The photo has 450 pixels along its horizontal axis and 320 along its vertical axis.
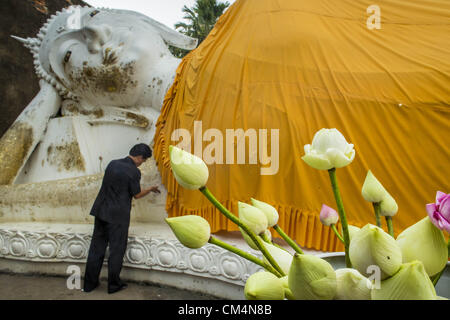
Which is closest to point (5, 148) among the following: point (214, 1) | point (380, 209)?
point (380, 209)

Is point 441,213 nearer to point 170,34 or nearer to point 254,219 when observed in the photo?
point 254,219

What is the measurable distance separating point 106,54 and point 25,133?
0.77m

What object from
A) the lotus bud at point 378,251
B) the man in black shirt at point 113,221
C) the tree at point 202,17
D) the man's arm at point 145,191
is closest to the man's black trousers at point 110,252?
the man in black shirt at point 113,221

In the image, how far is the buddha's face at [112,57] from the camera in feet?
6.81

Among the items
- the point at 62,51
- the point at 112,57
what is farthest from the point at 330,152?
the point at 62,51

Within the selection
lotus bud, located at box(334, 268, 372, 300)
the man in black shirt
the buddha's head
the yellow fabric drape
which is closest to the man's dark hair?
the man in black shirt

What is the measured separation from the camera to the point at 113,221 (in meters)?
1.56

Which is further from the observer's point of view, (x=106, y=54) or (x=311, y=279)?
(x=106, y=54)

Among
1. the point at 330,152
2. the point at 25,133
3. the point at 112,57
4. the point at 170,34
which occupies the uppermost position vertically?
the point at 170,34

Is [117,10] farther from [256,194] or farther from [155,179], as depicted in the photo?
[256,194]

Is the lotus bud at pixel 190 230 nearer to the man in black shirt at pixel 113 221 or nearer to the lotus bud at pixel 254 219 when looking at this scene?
the lotus bud at pixel 254 219

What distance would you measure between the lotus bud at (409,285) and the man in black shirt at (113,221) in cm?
145
